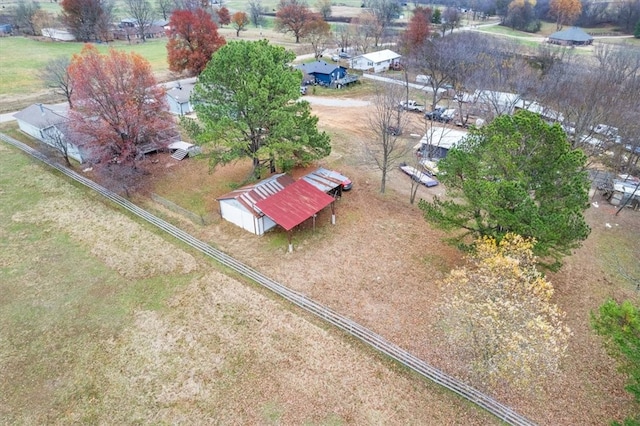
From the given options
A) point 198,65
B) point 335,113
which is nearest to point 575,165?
point 335,113

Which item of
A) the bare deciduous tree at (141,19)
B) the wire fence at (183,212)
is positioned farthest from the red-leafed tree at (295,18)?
the wire fence at (183,212)

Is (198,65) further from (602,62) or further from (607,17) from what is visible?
(607,17)

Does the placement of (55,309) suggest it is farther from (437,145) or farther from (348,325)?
(437,145)

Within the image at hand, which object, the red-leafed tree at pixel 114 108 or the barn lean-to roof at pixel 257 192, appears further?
the red-leafed tree at pixel 114 108

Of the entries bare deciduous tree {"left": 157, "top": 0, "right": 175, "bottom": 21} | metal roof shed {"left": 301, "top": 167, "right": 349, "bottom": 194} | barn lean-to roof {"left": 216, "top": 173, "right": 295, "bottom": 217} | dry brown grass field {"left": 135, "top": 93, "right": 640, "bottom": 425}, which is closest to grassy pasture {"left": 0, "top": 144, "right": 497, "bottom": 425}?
dry brown grass field {"left": 135, "top": 93, "right": 640, "bottom": 425}

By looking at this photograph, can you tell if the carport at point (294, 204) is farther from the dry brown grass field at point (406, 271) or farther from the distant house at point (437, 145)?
the distant house at point (437, 145)

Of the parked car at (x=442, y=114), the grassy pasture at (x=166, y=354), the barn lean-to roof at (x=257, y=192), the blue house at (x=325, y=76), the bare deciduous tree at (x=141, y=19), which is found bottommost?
the grassy pasture at (x=166, y=354)

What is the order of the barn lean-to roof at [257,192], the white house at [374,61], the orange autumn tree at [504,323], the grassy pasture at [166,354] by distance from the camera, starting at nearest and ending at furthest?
the orange autumn tree at [504,323]
the grassy pasture at [166,354]
the barn lean-to roof at [257,192]
the white house at [374,61]
